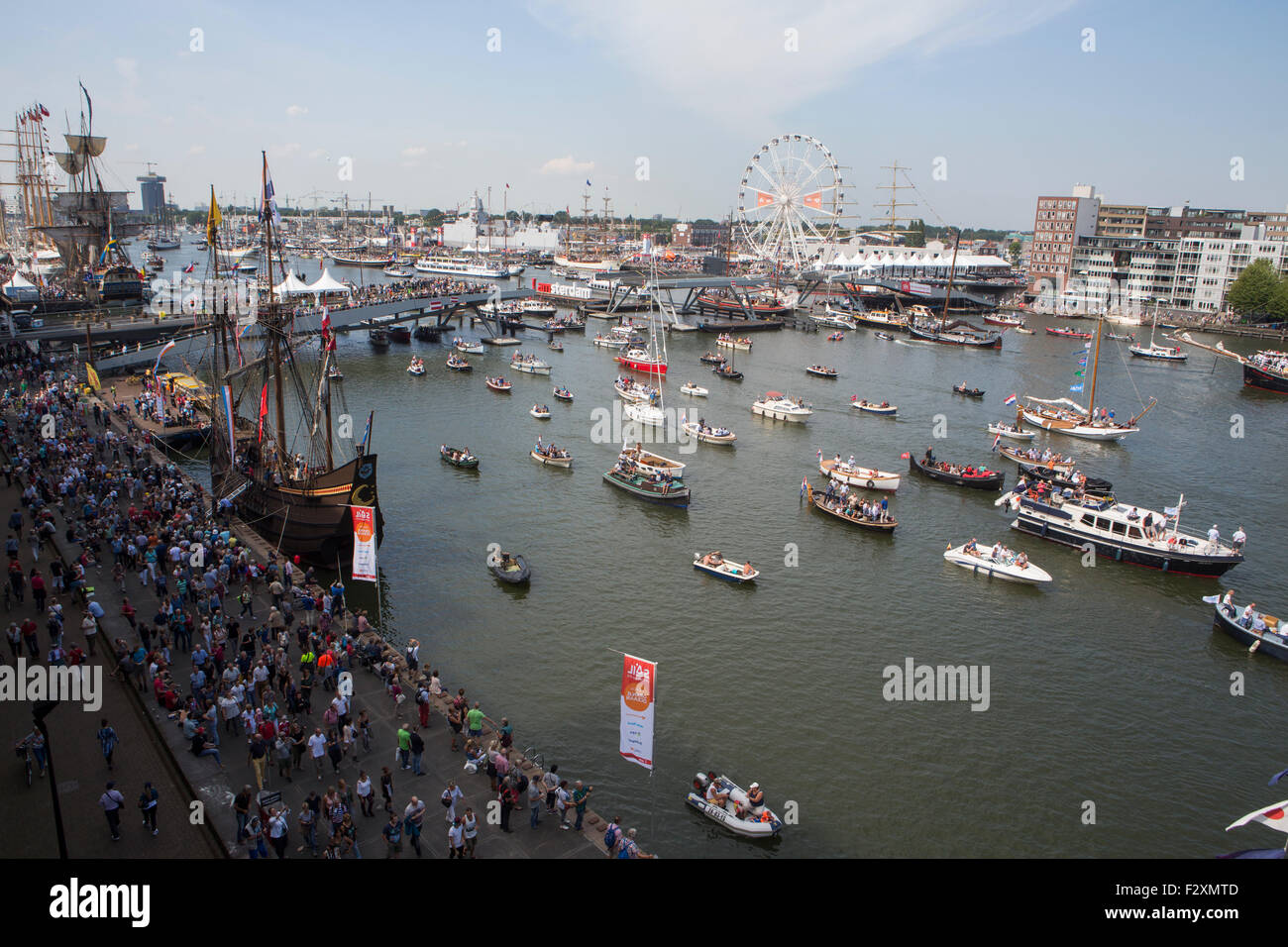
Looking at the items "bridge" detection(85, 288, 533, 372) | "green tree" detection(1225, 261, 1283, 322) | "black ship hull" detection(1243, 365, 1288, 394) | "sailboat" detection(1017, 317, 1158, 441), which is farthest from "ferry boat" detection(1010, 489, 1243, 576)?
"green tree" detection(1225, 261, 1283, 322)

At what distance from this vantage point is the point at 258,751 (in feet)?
52.4

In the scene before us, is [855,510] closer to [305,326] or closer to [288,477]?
[288,477]

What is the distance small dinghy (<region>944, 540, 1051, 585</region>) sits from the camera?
3184 centimetres

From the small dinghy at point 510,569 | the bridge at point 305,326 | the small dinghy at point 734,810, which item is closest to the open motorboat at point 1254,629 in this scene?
the small dinghy at point 734,810

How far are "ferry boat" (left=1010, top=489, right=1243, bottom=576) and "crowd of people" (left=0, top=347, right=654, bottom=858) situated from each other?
27.3 meters

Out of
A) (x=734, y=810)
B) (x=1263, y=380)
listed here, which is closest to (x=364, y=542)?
(x=734, y=810)

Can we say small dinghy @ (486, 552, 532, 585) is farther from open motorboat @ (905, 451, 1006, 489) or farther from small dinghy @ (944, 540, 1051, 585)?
open motorboat @ (905, 451, 1006, 489)

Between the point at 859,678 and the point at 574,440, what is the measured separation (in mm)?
29419

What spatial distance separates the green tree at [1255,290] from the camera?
107938 mm

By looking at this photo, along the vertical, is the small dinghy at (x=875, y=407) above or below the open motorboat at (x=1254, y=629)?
above

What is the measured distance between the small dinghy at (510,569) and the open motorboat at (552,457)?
1379 cm

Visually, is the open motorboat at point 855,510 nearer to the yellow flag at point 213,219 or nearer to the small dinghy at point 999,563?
the small dinghy at point 999,563

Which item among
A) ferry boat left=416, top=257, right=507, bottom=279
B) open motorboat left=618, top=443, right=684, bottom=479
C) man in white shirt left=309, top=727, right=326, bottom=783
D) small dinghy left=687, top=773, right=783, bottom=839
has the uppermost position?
ferry boat left=416, top=257, right=507, bottom=279
